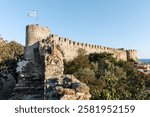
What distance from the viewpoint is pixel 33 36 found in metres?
30.5

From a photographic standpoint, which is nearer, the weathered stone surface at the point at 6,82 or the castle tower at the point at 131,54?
the weathered stone surface at the point at 6,82

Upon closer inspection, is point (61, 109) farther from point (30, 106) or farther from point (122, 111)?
point (122, 111)

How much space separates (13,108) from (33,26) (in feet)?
76.5

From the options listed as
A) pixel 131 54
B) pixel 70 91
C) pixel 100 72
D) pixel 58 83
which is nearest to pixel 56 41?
pixel 100 72

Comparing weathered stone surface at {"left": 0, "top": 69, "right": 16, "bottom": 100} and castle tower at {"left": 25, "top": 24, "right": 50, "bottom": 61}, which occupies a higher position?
castle tower at {"left": 25, "top": 24, "right": 50, "bottom": 61}

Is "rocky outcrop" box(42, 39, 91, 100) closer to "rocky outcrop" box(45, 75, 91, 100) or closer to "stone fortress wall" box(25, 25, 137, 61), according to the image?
"rocky outcrop" box(45, 75, 91, 100)

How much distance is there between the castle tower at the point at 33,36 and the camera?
96.9ft

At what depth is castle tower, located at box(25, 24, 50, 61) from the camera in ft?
96.9

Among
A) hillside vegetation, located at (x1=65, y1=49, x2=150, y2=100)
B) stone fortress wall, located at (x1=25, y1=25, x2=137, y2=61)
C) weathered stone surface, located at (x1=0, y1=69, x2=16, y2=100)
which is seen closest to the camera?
hillside vegetation, located at (x1=65, y1=49, x2=150, y2=100)

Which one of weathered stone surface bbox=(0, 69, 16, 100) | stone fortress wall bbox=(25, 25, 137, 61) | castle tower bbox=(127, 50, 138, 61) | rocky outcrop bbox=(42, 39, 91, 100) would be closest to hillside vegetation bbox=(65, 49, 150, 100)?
stone fortress wall bbox=(25, 25, 137, 61)

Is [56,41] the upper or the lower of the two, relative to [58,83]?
upper

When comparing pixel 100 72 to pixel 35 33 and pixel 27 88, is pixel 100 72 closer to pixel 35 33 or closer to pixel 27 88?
pixel 35 33

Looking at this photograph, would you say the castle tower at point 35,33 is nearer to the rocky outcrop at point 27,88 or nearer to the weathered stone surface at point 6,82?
the rocky outcrop at point 27,88

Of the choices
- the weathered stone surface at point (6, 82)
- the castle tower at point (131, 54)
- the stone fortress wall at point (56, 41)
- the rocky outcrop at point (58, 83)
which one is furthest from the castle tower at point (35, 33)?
the castle tower at point (131, 54)
